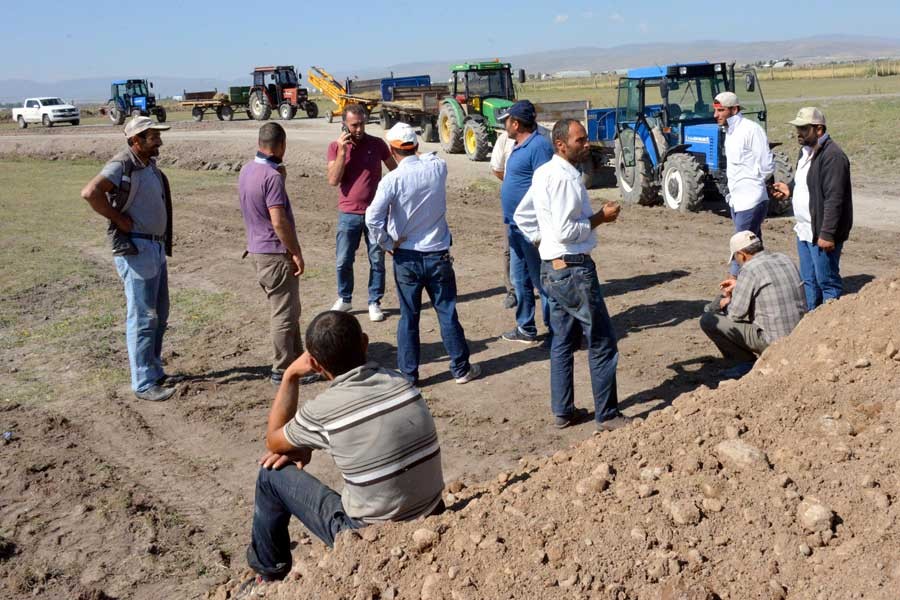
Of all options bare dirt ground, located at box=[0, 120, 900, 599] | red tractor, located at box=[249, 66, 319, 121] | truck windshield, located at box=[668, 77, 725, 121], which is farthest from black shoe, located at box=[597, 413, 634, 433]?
red tractor, located at box=[249, 66, 319, 121]

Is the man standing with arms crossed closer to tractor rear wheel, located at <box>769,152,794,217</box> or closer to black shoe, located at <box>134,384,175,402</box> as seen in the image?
black shoe, located at <box>134,384,175,402</box>

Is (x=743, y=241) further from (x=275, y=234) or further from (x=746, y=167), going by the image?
(x=275, y=234)

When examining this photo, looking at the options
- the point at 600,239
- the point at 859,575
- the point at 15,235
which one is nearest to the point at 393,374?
the point at 859,575

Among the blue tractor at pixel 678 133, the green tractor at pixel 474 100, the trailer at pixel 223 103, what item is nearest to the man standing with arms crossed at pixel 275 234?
the blue tractor at pixel 678 133

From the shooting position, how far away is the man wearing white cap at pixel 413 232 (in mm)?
6383

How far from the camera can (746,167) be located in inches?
305

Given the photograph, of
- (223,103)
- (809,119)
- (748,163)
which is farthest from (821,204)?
(223,103)

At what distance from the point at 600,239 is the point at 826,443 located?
8322 mm

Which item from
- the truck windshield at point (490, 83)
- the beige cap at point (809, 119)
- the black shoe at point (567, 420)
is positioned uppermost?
the truck windshield at point (490, 83)

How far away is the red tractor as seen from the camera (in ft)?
119

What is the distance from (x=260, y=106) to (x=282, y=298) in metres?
32.9

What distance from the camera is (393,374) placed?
11.9 feet

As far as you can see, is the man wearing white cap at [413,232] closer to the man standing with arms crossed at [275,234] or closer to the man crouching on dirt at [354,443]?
the man standing with arms crossed at [275,234]

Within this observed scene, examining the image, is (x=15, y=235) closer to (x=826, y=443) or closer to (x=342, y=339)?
(x=342, y=339)
